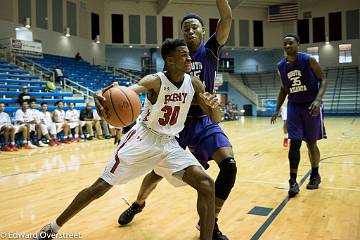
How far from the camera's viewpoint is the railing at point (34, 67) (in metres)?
15.2

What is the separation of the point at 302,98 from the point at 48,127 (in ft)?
25.4

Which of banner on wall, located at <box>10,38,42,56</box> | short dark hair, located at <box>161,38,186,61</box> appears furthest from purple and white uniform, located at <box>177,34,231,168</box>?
banner on wall, located at <box>10,38,42,56</box>

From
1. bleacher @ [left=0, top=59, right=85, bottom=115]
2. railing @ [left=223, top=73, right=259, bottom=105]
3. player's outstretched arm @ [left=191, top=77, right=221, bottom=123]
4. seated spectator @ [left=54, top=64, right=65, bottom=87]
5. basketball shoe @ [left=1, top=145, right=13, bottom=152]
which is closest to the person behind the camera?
player's outstretched arm @ [left=191, top=77, right=221, bottom=123]

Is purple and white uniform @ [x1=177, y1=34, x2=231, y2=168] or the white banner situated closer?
purple and white uniform @ [x1=177, y1=34, x2=231, y2=168]

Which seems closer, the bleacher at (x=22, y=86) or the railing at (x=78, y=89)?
the bleacher at (x=22, y=86)

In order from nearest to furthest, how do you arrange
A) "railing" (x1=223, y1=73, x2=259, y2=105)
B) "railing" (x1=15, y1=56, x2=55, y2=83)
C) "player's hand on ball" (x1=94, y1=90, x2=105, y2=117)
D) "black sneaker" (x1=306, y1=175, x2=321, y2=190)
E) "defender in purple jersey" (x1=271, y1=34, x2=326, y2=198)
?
1. "player's hand on ball" (x1=94, y1=90, x2=105, y2=117)
2. "defender in purple jersey" (x1=271, y1=34, x2=326, y2=198)
3. "black sneaker" (x1=306, y1=175, x2=321, y2=190)
4. "railing" (x1=15, y1=56, x2=55, y2=83)
5. "railing" (x1=223, y1=73, x2=259, y2=105)

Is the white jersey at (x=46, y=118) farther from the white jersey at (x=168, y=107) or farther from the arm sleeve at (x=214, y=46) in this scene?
the white jersey at (x=168, y=107)

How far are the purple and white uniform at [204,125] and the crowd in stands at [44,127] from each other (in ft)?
23.1

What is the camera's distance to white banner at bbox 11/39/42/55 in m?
16.0

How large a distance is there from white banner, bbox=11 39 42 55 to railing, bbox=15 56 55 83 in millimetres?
398

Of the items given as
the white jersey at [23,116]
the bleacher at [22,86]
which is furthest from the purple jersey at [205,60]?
the bleacher at [22,86]

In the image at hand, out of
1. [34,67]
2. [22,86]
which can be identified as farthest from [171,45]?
[34,67]

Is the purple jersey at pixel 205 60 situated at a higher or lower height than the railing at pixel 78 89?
lower

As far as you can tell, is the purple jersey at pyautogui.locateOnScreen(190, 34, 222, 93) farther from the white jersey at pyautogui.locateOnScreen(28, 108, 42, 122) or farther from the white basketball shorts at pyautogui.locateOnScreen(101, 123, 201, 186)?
the white jersey at pyautogui.locateOnScreen(28, 108, 42, 122)
